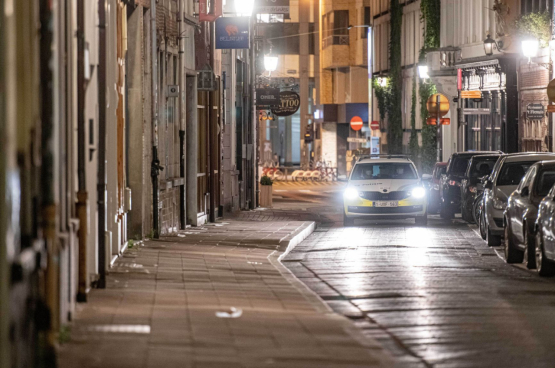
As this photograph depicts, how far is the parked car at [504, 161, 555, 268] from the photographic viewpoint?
55.7ft

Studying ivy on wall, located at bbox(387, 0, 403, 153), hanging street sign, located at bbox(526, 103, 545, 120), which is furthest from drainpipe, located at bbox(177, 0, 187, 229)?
ivy on wall, located at bbox(387, 0, 403, 153)

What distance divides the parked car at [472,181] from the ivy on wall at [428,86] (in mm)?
22852

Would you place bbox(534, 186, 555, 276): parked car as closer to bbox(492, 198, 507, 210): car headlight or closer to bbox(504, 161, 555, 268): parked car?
bbox(504, 161, 555, 268): parked car

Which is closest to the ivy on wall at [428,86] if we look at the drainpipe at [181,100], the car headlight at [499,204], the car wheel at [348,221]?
the car wheel at [348,221]

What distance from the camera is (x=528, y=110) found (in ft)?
117

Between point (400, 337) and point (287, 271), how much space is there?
6.26 meters

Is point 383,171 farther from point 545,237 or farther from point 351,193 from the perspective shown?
point 545,237

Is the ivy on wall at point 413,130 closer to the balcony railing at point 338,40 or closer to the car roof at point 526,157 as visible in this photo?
the balcony railing at point 338,40

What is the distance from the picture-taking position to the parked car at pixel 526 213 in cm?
1697

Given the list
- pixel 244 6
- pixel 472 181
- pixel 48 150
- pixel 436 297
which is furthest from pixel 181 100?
pixel 48 150

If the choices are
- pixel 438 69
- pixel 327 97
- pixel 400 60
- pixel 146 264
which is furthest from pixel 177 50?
pixel 327 97

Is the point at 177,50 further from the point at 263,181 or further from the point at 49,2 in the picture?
the point at 49,2

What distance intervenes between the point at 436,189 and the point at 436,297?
19.9 meters

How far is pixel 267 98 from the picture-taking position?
37.2 m
